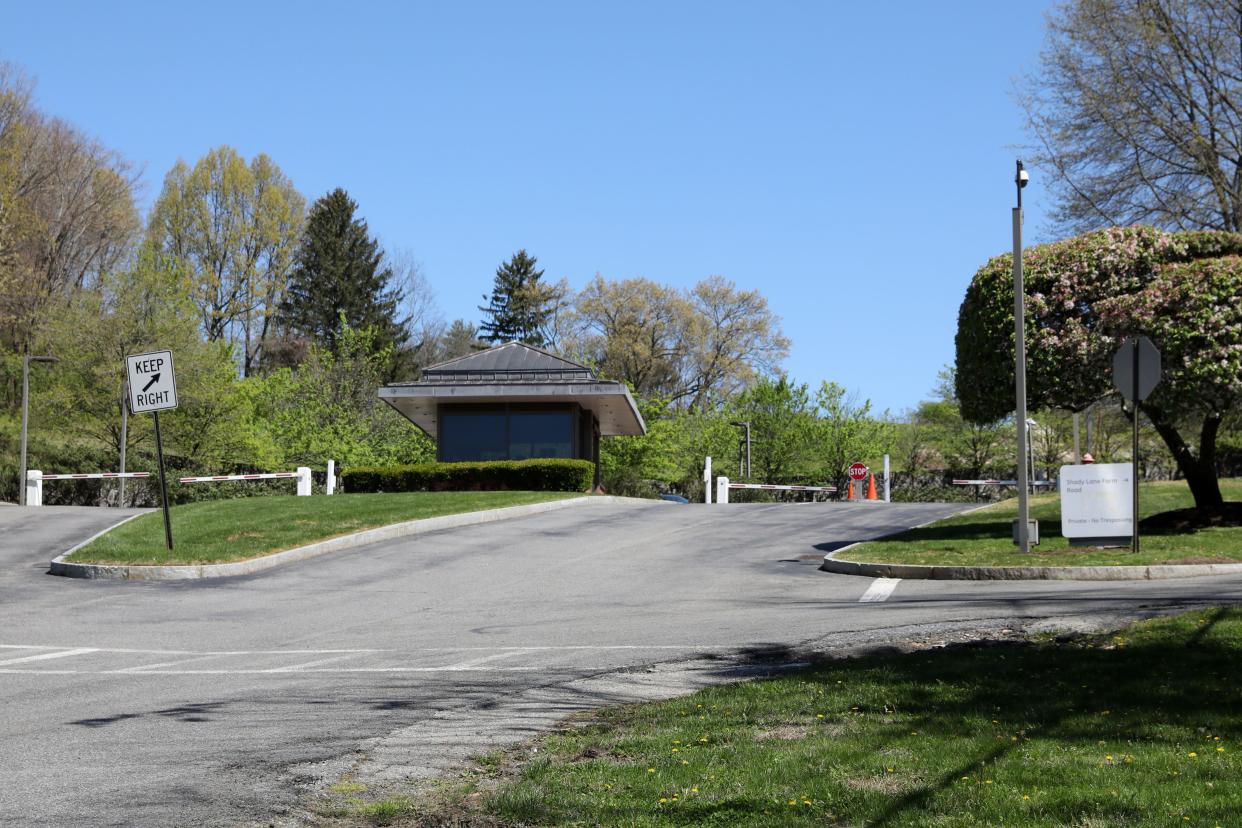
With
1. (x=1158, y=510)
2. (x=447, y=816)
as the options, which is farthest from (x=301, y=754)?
(x=1158, y=510)

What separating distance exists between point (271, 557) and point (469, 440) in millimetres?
19239

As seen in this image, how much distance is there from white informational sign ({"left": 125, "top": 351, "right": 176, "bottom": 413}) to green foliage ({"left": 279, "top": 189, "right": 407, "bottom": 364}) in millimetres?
54294

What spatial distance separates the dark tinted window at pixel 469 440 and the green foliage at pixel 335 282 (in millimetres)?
35855

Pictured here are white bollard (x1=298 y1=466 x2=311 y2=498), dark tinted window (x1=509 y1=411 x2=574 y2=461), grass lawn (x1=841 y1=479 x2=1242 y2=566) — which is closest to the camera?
grass lawn (x1=841 y1=479 x2=1242 y2=566)

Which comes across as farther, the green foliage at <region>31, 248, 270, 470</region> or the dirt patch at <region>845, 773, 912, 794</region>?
the green foliage at <region>31, 248, 270, 470</region>

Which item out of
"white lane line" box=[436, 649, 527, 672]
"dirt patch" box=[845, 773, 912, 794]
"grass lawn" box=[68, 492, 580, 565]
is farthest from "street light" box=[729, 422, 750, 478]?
"dirt patch" box=[845, 773, 912, 794]

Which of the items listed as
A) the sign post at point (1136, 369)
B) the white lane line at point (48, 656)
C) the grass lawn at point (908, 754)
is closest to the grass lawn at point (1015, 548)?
the sign post at point (1136, 369)

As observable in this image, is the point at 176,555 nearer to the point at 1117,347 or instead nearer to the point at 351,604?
the point at 351,604

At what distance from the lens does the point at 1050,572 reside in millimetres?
17344

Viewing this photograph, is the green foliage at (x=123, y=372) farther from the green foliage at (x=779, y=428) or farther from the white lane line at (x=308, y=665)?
the white lane line at (x=308, y=665)

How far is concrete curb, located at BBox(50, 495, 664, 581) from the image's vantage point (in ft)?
62.7

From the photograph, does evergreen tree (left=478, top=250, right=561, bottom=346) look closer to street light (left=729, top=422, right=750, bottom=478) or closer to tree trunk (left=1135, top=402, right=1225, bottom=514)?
street light (left=729, top=422, right=750, bottom=478)

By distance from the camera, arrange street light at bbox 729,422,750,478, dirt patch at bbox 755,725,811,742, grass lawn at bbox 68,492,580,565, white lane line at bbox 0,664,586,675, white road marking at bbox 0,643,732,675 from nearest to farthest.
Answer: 1. dirt patch at bbox 755,725,811,742
2. white lane line at bbox 0,664,586,675
3. white road marking at bbox 0,643,732,675
4. grass lawn at bbox 68,492,580,565
5. street light at bbox 729,422,750,478

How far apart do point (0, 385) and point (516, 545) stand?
35.3 meters
